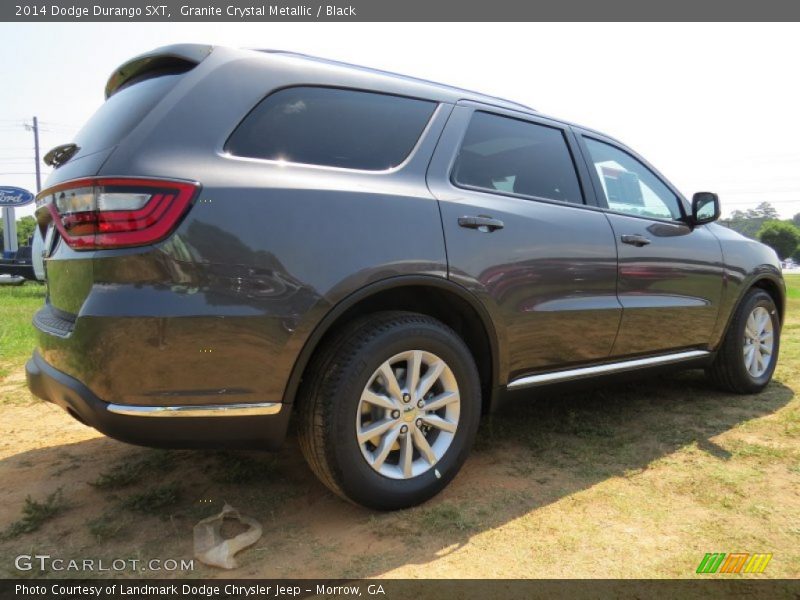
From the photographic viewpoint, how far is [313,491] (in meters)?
2.48

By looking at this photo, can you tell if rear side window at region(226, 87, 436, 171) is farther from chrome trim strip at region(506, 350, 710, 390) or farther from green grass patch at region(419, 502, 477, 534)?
green grass patch at region(419, 502, 477, 534)

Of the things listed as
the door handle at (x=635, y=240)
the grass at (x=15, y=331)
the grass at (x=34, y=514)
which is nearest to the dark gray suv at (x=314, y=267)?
the door handle at (x=635, y=240)

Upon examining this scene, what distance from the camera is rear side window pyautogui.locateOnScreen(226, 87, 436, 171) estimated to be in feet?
6.75

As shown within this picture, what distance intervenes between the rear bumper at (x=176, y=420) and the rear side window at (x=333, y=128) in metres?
0.93

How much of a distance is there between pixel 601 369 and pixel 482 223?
1234mm

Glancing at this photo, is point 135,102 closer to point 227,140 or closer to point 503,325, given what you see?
point 227,140

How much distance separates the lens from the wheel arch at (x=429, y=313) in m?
2.04

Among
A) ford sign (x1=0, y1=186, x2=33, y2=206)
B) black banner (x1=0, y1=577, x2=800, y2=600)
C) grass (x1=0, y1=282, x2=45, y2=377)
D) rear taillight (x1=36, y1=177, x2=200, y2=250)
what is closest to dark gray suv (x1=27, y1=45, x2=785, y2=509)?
rear taillight (x1=36, y1=177, x2=200, y2=250)

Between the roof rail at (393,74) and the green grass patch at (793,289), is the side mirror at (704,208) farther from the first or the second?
the green grass patch at (793,289)

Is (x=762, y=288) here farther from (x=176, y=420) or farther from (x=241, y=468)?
(x=176, y=420)

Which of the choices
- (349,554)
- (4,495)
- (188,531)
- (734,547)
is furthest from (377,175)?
(4,495)

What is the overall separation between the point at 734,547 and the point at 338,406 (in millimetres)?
1560

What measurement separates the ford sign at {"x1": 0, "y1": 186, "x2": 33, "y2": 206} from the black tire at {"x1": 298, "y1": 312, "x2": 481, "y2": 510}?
1942 cm

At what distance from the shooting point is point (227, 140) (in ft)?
6.47
